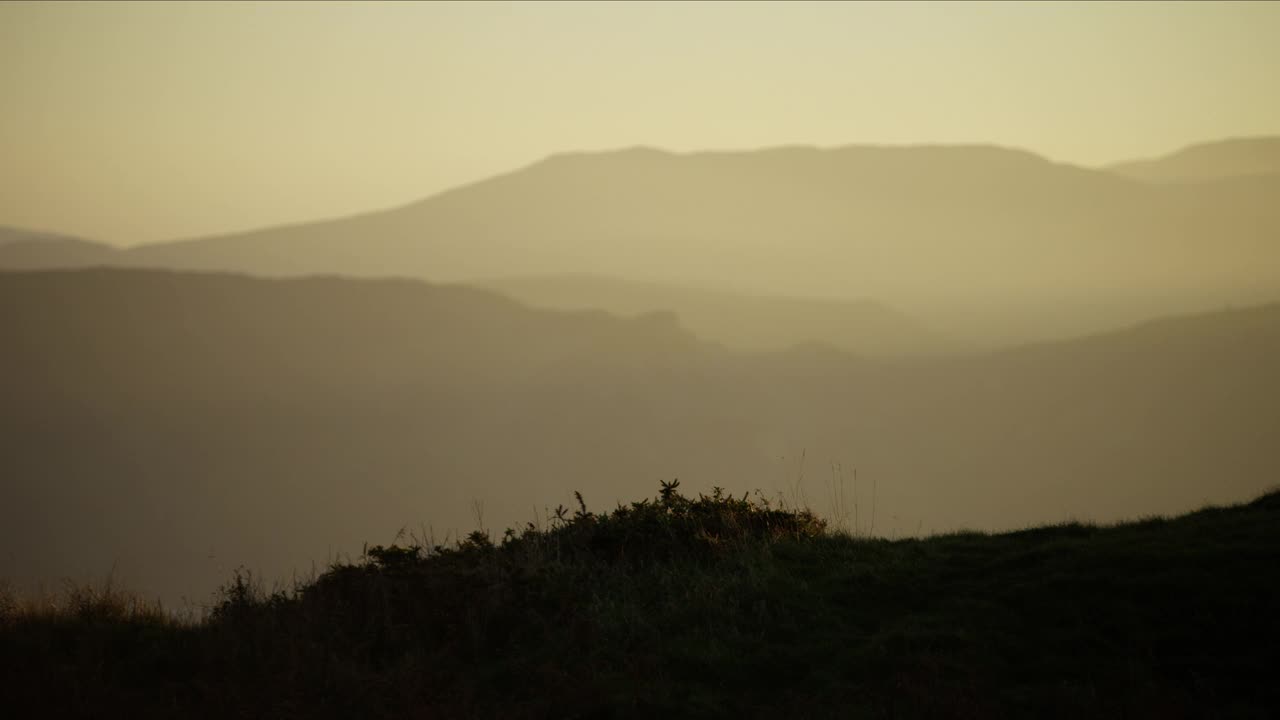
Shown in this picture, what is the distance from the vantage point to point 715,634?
1070 centimetres

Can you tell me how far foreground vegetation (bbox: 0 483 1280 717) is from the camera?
8.94 metres

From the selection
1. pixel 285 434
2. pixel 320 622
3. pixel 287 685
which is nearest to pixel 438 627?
pixel 320 622

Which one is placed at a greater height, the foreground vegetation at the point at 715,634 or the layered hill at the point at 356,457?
the layered hill at the point at 356,457

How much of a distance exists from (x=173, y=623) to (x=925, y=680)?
850cm

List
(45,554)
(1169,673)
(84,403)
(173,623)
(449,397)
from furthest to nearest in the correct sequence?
(449,397)
(84,403)
(45,554)
(173,623)
(1169,673)

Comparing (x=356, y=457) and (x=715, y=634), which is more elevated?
(x=356, y=457)

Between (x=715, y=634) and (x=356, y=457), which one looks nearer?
(x=715, y=634)

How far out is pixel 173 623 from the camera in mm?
11719

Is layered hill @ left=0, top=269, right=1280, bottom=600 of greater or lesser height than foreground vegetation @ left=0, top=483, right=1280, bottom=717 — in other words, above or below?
above

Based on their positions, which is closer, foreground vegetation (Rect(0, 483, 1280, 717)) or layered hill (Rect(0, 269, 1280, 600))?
foreground vegetation (Rect(0, 483, 1280, 717))

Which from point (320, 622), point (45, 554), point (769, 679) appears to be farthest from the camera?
point (45, 554)

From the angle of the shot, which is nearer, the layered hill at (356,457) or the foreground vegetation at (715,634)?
the foreground vegetation at (715,634)

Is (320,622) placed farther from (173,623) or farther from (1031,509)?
(1031,509)

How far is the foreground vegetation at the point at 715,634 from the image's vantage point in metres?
8.94
